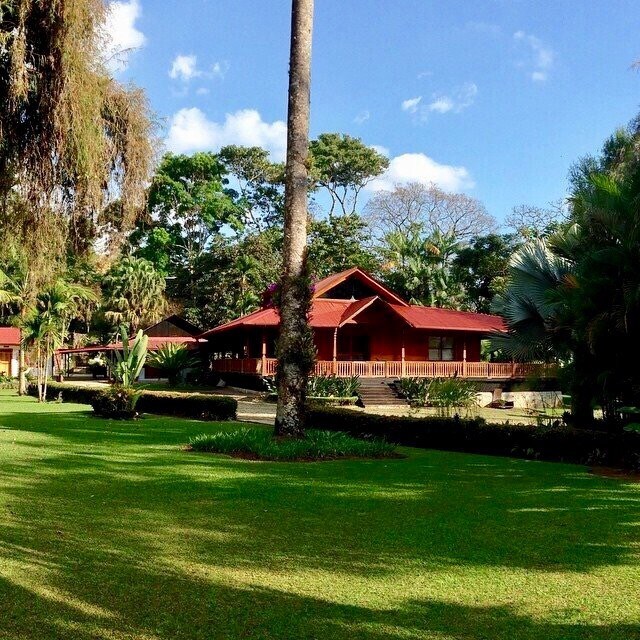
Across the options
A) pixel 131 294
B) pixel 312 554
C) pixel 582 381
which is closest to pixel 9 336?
pixel 131 294

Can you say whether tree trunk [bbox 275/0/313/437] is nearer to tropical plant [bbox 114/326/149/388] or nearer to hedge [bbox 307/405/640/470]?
hedge [bbox 307/405/640/470]

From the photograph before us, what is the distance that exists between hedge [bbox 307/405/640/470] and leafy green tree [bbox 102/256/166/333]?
3617 centimetres

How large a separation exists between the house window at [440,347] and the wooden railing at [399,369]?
3.44 meters

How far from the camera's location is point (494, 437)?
13.2 meters

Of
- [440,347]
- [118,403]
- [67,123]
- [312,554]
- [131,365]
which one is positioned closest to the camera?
[312,554]

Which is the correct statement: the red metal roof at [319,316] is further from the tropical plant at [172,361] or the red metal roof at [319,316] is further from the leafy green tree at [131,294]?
the leafy green tree at [131,294]

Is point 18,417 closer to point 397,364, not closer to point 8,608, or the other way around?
point 8,608

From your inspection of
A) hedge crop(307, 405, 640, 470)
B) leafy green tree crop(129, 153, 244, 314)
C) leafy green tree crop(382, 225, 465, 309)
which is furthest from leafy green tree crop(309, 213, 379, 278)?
hedge crop(307, 405, 640, 470)

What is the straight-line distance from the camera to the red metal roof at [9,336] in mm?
48750

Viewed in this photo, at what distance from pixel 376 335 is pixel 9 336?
27.4m

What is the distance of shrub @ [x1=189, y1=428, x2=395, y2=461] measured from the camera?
11734 millimetres

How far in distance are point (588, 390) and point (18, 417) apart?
48.1 ft

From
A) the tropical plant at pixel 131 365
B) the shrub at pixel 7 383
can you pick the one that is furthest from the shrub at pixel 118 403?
the shrub at pixel 7 383

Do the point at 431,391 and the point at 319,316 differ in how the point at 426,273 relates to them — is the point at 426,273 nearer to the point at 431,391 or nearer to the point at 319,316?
the point at 319,316
